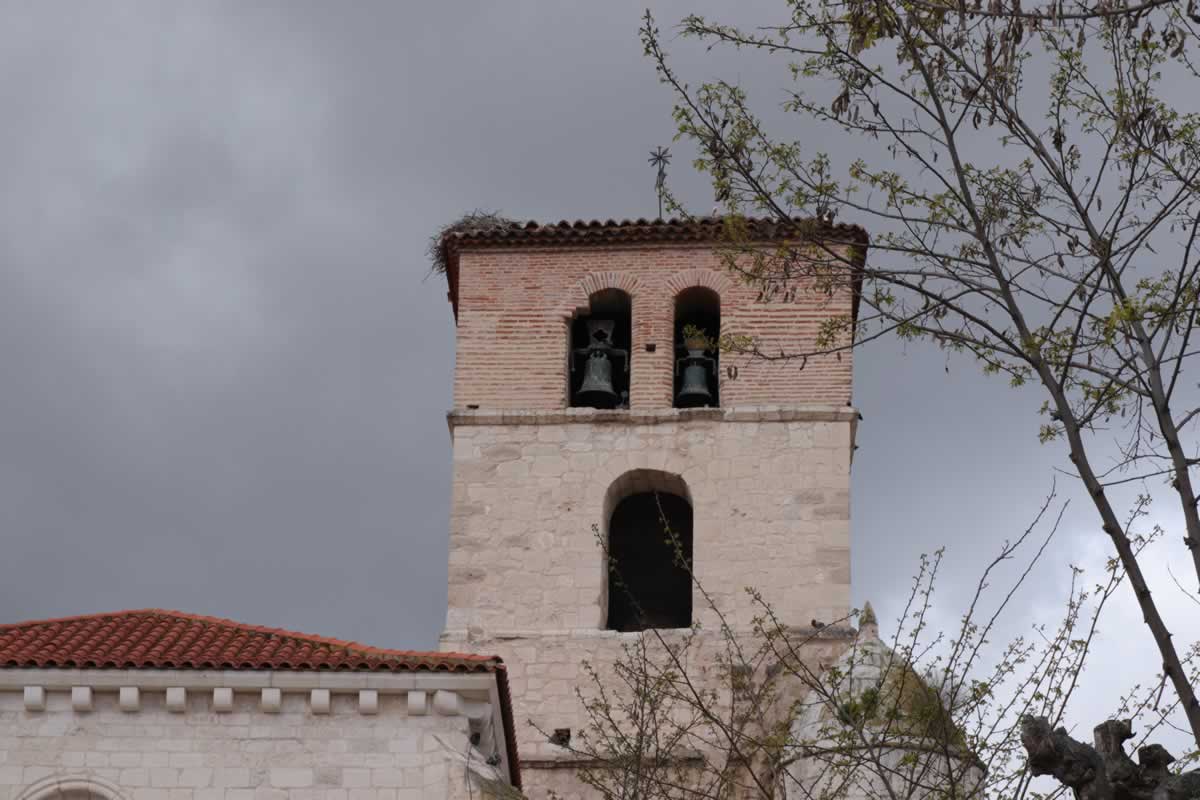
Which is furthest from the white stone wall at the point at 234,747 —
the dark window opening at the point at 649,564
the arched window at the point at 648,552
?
the dark window opening at the point at 649,564

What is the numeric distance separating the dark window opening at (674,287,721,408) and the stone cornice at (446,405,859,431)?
38 cm

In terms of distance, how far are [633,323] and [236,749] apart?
35.8 ft

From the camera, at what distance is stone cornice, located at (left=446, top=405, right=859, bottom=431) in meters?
26.6

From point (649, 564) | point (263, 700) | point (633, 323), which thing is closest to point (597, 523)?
point (649, 564)

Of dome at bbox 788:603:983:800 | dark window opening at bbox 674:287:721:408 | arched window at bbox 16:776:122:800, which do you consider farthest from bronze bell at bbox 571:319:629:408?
arched window at bbox 16:776:122:800

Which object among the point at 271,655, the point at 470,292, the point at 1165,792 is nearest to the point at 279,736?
the point at 271,655

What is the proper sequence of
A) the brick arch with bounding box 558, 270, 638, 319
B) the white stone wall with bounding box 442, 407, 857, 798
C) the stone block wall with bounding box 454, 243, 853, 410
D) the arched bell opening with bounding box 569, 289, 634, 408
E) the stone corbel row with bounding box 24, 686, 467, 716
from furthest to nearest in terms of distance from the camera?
the brick arch with bounding box 558, 270, 638, 319 < the arched bell opening with bounding box 569, 289, 634, 408 < the stone block wall with bounding box 454, 243, 853, 410 < the white stone wall with bounding box 442, 407, 857, 798 < the stone corbel row with bounding box 24, 686, 467, 716

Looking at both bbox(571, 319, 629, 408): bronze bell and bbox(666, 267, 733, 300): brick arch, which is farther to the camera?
bbox(666, 267, 733, 300): brick arch

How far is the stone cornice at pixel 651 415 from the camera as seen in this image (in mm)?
26578

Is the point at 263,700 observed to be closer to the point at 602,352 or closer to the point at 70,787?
the point at 70,787

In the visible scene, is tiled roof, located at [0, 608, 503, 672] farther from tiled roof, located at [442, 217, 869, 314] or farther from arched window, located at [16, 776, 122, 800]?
tiled roof, located at [442, 217, 869, 314]

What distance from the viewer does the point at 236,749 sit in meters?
17.5

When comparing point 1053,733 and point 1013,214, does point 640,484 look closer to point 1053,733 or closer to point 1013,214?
point 1013,214

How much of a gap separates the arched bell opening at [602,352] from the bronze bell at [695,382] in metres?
0.67
